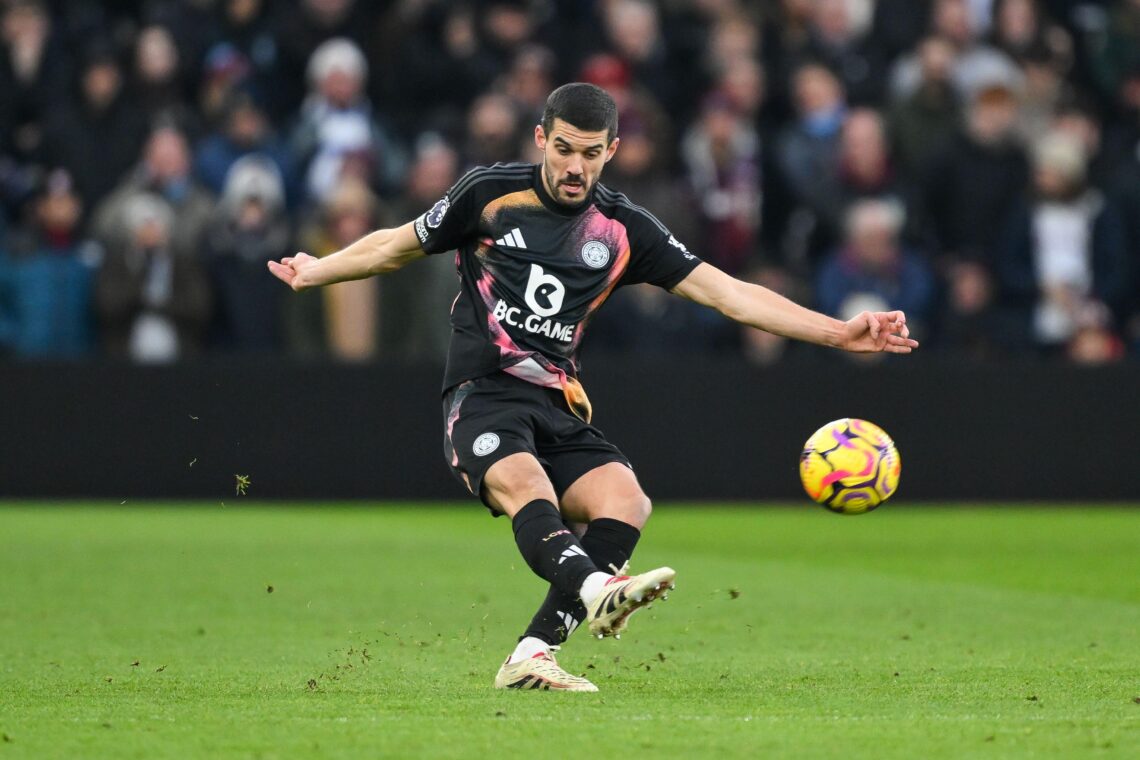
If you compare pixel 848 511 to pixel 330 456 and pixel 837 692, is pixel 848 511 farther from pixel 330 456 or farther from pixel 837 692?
pixel 330 456

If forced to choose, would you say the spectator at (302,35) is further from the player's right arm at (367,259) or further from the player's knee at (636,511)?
the player's knee at (636,511)

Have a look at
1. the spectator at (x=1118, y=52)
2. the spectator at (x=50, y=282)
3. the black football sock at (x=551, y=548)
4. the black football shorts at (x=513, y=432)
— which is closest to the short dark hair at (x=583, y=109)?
the black football shorts at (x=513, y=432)

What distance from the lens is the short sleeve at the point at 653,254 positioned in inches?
287

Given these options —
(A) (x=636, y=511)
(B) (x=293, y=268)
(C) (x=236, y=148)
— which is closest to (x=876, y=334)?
(A) (x=636, y=511)

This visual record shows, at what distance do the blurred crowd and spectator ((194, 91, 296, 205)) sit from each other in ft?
0.09

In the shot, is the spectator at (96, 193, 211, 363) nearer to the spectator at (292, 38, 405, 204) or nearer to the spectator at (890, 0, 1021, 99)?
the spectator at (292, 38, 405, 204)

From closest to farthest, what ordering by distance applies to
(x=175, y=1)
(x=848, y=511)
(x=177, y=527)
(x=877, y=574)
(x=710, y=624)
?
1. (x=848, y=511)
2. (x=710, y=624)
3. (x=877, y=574)
4. (x=177, y=527)
5. (x=175, y=1)

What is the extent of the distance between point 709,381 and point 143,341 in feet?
16.3

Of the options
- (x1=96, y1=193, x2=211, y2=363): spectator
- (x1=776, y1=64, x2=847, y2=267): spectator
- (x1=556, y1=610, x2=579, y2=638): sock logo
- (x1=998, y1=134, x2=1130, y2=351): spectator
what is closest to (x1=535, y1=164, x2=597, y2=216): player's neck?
(x1=556, y1=610, x2=579, y2=638): sock logo

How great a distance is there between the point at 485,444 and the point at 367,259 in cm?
90

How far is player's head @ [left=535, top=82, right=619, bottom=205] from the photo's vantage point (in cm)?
687

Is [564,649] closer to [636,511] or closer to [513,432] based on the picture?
[636,511]

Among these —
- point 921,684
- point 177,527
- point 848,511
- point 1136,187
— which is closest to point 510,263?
point 848,511

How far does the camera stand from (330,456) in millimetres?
17078
